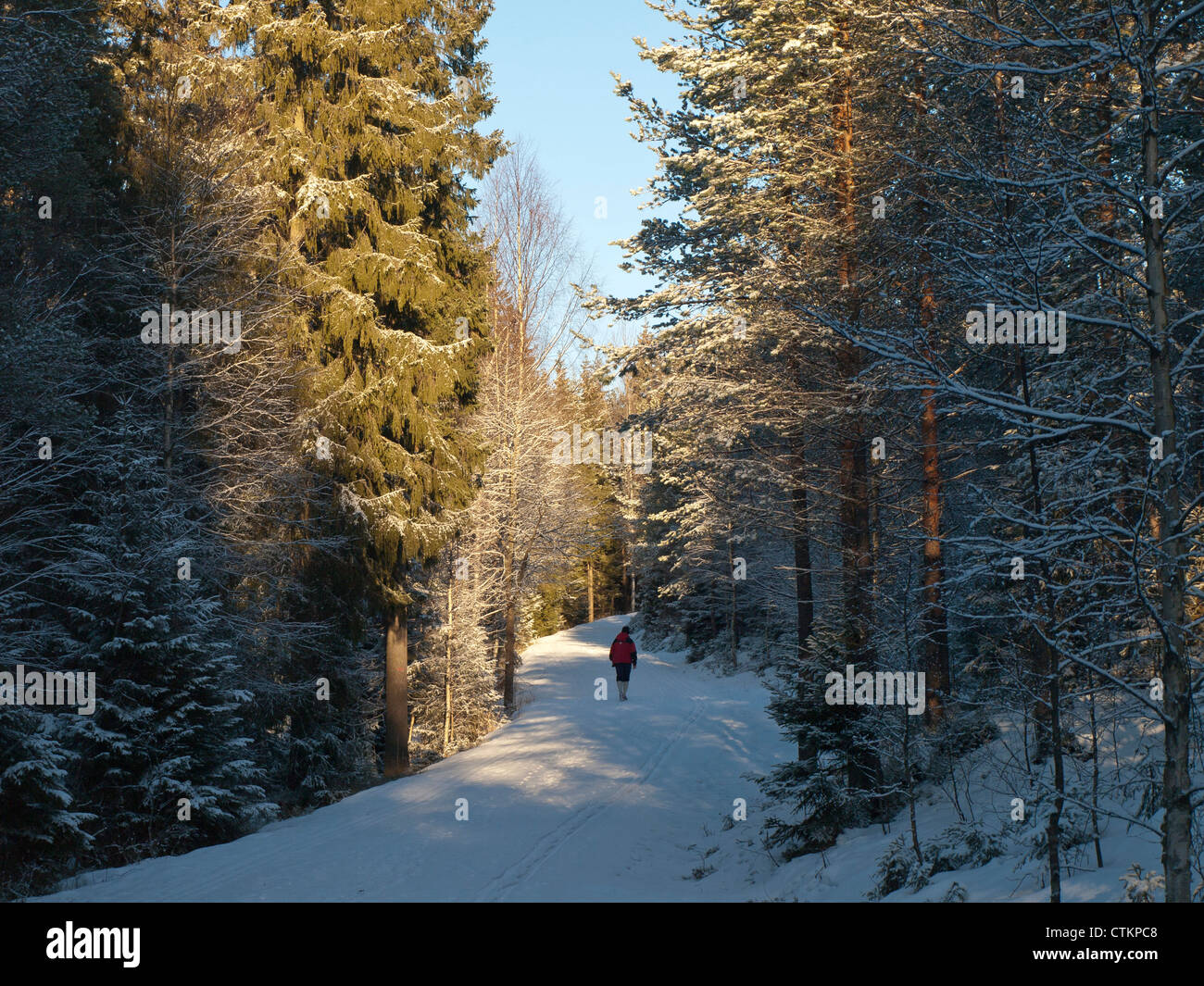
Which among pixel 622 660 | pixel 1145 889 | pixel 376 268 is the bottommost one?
pixel 622 660

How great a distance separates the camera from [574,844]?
413 inches

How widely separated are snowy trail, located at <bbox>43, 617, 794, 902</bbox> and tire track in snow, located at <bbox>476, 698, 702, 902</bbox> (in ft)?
0.10

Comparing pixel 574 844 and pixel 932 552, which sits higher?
pixel 932 552

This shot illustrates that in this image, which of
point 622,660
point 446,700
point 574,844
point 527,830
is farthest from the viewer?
point 622,660

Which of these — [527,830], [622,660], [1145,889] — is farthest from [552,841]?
[622,660]

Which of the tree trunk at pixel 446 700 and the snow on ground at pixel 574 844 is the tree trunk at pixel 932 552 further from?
the tree trunk at pixel 446 700

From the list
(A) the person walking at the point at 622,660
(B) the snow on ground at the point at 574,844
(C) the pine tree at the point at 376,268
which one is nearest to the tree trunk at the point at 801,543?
(B) the snow on ground at the point at 574,844

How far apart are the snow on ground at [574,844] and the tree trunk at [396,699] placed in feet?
2.90

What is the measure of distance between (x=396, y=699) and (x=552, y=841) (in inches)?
254

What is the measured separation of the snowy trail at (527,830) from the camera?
8.53m

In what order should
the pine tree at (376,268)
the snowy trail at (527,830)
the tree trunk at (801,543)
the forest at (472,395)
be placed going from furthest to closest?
the pine tree at (376,268) < the tree trunk at (801,543) < the snowy trail at (527,830) < the forest at (472,395)

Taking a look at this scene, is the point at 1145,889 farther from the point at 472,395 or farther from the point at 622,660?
the point at 622,660

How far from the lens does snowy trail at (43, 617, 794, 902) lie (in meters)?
8.53
